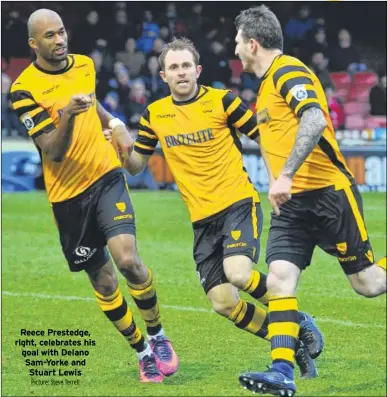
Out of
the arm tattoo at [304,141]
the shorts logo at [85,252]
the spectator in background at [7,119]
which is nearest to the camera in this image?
the arm tattoo at [304,141]

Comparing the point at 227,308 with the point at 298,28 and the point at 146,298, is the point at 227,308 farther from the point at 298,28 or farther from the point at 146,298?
the point at 298,28

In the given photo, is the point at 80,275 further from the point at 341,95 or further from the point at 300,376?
the point at 341,95

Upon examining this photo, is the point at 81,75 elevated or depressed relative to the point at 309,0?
depressed

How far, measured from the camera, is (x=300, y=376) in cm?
759

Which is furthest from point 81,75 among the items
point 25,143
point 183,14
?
point 183,14

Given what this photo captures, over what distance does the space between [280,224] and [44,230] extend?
10116 millimetres

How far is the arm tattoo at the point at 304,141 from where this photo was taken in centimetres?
664

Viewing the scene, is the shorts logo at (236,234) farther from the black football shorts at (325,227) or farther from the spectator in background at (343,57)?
the spectator in background at (343,57)

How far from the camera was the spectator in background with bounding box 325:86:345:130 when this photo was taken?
23.1 metres

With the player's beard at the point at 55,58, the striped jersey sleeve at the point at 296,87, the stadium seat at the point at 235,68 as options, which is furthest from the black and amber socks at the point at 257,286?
the stadium seat at the point at 235,68

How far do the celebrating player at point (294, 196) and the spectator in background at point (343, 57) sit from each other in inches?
710

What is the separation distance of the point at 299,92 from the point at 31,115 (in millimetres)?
2106

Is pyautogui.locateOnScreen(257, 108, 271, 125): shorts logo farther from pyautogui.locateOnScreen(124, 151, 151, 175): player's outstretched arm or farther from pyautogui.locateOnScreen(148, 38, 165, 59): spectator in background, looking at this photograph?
pyautogui.locateOnScreen(148, 38, 165, 59): spectator in background

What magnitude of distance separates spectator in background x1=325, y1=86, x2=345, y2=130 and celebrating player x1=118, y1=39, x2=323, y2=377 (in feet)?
49.9
